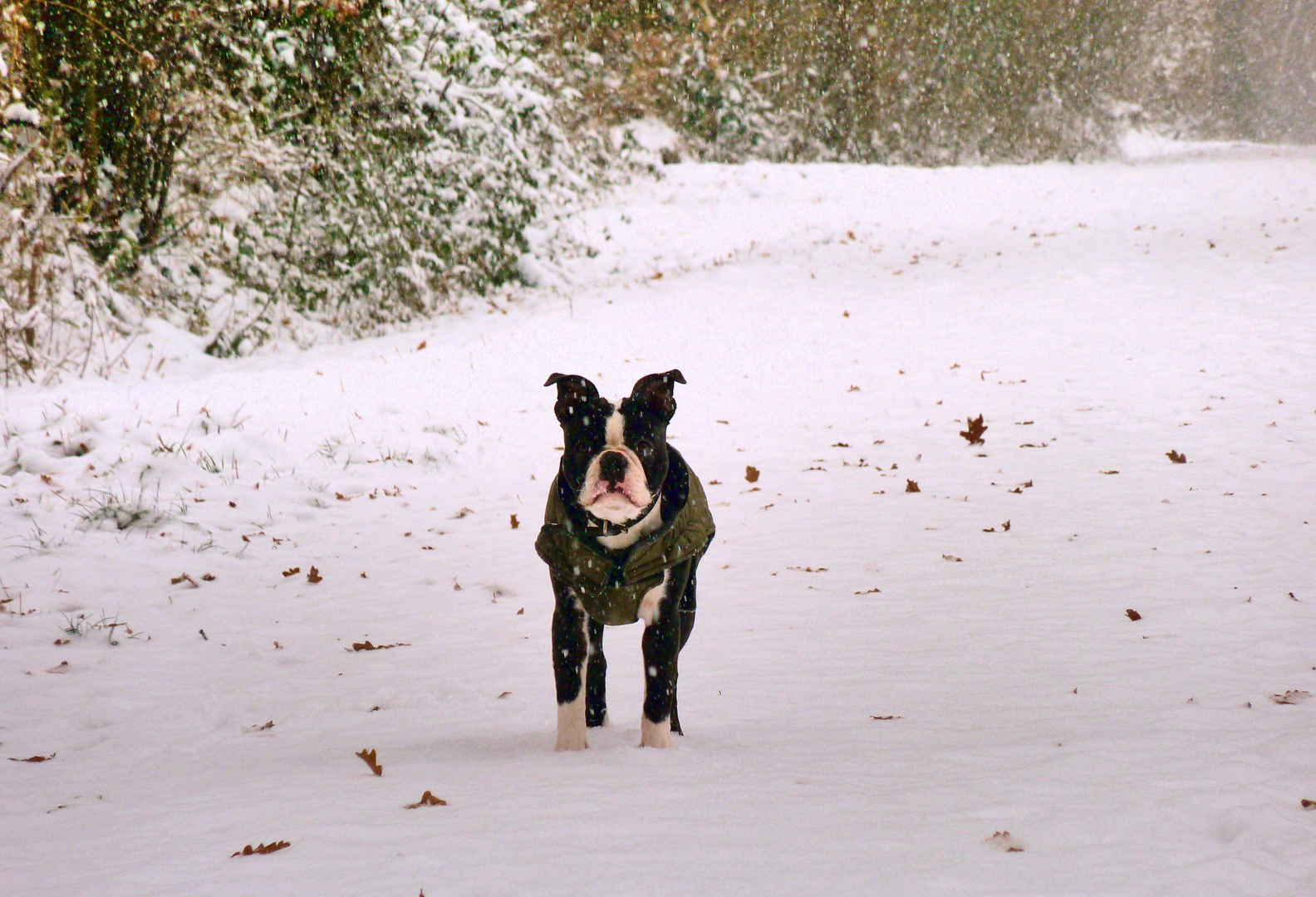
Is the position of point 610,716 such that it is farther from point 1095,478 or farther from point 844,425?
point 844,425

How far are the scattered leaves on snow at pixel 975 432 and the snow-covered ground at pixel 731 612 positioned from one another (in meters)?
0.13

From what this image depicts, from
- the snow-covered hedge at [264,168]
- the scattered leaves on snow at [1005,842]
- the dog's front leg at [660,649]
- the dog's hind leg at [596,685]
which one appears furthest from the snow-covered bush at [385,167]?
the scattered leaves on snow at [1005,842]

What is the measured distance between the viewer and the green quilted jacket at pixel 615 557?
3447 mm

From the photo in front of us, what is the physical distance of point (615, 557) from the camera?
3.45 m

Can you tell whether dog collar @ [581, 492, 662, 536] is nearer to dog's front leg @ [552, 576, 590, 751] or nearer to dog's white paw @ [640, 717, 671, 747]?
dog's front leg @ [552, 576, 590, 751]

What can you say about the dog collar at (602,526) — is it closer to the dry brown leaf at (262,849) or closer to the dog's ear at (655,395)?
the dog's ear at (655,395)

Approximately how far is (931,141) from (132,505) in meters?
29.4

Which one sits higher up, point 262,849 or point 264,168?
point 264,168

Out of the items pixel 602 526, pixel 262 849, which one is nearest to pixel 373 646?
pixel 602 526

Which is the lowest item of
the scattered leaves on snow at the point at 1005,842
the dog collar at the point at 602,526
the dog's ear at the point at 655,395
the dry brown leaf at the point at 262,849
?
the scattered leaves on snow at the point at 1005,842

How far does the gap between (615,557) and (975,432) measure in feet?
22.6

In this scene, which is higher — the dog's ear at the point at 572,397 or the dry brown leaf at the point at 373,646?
the dog's ear at the point at 572,397

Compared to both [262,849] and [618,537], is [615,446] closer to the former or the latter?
[618,537]

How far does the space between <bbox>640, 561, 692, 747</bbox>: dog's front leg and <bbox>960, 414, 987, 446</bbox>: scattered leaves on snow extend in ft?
21.2
